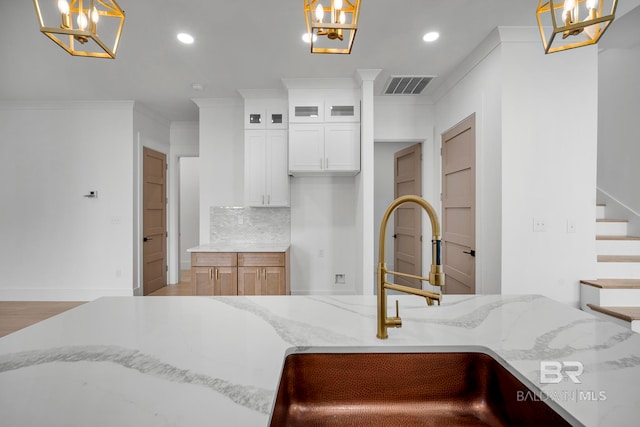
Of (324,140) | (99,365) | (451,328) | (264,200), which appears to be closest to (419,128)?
(324,140)

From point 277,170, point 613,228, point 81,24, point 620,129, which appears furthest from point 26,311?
point 620,129

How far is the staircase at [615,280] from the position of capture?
7.62 feet

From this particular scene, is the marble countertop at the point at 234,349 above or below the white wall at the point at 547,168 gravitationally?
below

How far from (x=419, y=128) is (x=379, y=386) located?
3.79m

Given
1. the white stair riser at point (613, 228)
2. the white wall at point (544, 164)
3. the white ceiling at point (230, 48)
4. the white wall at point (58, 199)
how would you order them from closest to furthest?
the white ceiling at point (230, 48)
the white wall at point (544, 164)
the white stair riser at point (613, 228)
the white wall at point (58, 199)

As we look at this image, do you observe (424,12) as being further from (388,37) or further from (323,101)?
(323,101)

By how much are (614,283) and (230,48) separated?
4023 millimetres

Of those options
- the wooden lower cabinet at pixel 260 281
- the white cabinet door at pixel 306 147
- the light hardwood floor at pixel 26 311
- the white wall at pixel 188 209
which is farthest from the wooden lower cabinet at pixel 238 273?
the white wall at pixel 188 209

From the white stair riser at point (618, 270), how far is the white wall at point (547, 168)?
156mm

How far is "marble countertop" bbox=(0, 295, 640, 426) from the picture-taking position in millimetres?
596

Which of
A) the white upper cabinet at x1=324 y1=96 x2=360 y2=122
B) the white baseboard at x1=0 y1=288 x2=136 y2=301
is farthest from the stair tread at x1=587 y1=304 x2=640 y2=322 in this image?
the white baseboard at x1=0 y1=288 x2=136 y2=301

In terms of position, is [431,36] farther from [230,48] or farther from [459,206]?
[230,48]

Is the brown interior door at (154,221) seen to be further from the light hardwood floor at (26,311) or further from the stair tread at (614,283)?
the stair tread at (614,283)

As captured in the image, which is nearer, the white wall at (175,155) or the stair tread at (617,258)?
the stair tread at (617,258)
